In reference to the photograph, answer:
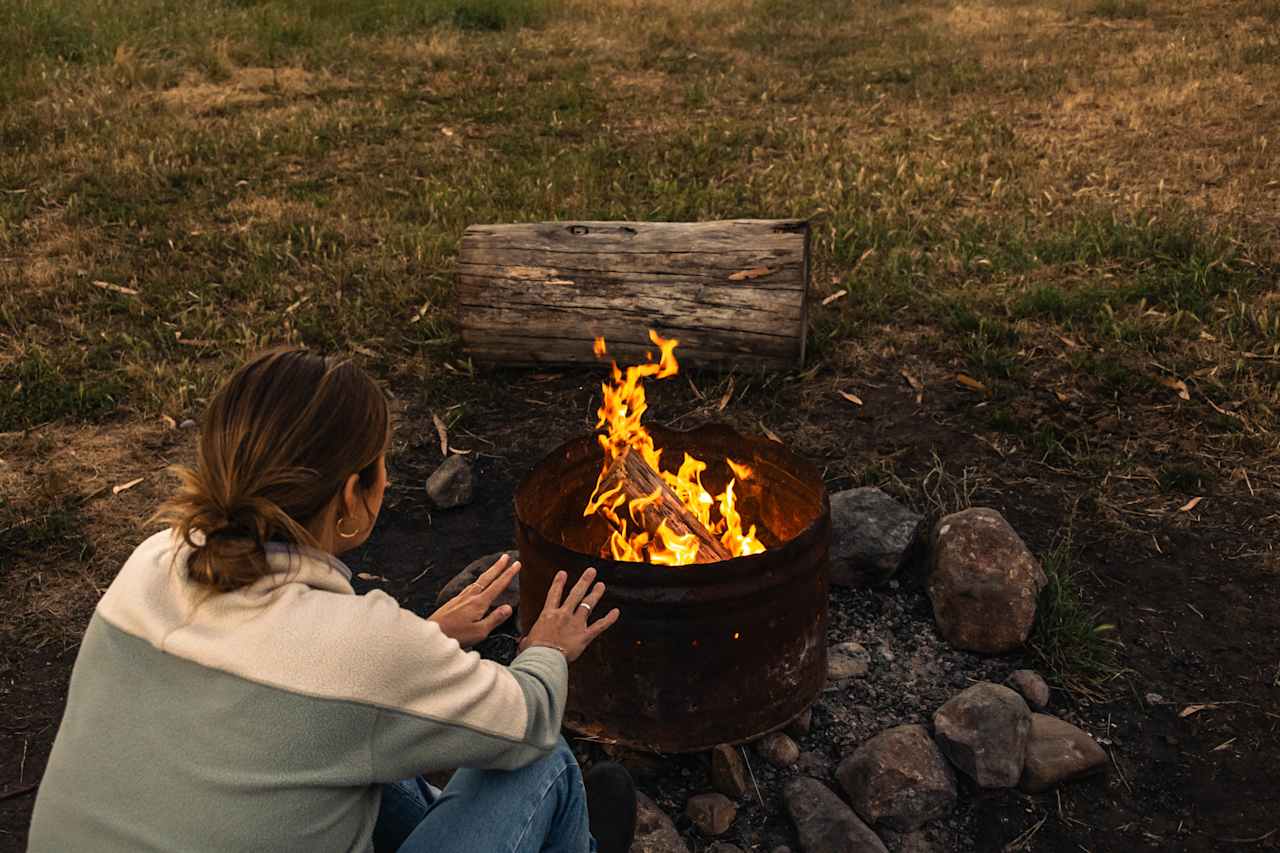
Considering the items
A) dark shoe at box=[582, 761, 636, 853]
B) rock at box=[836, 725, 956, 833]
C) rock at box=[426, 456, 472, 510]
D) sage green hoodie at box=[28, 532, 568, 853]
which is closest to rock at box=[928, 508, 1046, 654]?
rock at box=[836, 725, 956, 833]

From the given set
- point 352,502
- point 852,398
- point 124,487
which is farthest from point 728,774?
point 124,487

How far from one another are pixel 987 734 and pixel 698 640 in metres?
1.07

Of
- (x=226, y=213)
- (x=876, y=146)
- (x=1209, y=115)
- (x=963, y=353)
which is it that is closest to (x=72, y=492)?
(x=226, y=213)

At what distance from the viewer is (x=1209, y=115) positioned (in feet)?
31.7

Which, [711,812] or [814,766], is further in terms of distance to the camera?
[814,766]

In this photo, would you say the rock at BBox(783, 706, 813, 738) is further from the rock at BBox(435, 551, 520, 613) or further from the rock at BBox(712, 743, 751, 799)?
the rock at BBox(435, 551, 520, 613)

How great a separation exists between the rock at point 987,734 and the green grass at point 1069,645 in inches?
16.0

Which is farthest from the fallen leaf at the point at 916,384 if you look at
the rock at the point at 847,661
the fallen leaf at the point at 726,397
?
the rock at the point at 847,661

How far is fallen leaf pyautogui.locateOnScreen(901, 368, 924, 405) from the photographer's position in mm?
6207

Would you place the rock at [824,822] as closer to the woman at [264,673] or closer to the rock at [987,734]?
the rock at [987,734]

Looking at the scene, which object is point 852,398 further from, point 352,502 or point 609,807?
point 352,502

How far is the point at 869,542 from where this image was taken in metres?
4.74

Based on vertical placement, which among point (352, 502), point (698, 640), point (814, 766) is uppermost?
point (352, 502)

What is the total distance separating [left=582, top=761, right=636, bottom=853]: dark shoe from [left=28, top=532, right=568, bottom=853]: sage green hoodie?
0.94 metres
